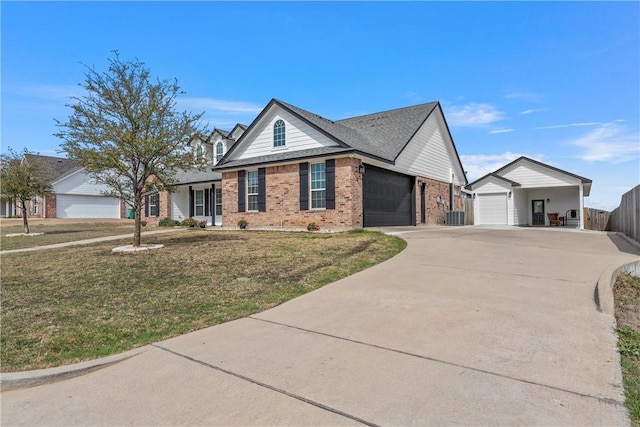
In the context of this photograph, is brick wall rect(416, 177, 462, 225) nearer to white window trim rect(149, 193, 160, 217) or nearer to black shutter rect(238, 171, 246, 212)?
black shutter rect(238, 171, 246, 212)

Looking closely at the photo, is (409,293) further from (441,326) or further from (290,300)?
(290,300)

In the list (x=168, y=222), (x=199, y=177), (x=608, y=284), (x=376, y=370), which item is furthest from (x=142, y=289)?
(x=168, y=222)

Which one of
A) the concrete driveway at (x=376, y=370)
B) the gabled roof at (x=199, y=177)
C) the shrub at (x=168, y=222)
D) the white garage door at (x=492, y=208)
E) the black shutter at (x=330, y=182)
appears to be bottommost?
the concrete driveway at (x=376, y=370)

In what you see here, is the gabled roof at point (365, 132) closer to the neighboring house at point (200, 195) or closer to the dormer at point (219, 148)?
the neighboring house at point (200, 195)

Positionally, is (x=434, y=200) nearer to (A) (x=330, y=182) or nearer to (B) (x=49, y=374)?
(A) (x=330, y=182)

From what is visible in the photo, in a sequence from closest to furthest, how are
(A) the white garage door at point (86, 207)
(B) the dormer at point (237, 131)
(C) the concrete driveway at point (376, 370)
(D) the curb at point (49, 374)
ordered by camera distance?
(C) the concrete driveway at point (376, 370)
(D) the curb at point (49, 374)
(B) the dormer at point (237, 131)
(A) the white garage door at point (86, 207)

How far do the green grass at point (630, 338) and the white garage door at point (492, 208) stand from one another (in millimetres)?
17224

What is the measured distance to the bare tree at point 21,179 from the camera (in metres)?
18.3

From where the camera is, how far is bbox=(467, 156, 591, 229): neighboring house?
72.8ft

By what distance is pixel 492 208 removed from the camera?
23656 millimetres

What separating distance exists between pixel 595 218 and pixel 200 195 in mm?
24212

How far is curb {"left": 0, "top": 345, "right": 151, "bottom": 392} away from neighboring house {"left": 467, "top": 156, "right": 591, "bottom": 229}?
76.5 ft

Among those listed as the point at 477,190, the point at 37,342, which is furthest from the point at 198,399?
the point at 477,190

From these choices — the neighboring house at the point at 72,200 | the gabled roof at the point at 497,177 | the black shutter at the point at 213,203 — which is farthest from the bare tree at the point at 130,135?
the neighboring house at the point at 72,200
